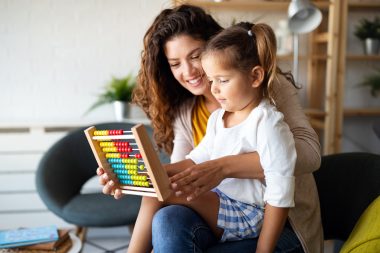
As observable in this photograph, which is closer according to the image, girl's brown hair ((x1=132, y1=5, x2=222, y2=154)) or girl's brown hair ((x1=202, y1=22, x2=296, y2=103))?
girl's brown hair ((x1=202, y1=22, x2=296, y2=103))

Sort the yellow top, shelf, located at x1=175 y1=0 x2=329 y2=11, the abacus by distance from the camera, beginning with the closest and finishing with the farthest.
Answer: the abacus → the yellow top → shelf, located at x1=175 y1=0 x2=329 y2=11

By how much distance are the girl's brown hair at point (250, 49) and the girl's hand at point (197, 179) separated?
11.4 inches

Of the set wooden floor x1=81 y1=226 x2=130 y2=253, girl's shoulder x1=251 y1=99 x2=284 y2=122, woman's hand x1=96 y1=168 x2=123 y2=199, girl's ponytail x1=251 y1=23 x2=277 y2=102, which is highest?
girl's ponytail x1=251 y1=23 x2=277 y2=102

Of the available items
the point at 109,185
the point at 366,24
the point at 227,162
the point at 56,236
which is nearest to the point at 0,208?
the point at 56,236

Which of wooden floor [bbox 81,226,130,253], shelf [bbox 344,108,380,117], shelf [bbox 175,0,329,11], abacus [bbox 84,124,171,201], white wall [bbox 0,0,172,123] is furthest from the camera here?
shelf [bbox 344,108,380,117]

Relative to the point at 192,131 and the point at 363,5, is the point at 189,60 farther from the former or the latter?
the point at 363,5

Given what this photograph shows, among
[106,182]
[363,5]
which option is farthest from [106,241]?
[363,5]

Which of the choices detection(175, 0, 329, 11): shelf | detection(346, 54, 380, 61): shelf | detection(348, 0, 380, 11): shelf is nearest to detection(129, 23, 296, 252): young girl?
detection(175, 0, 329, 11): shelf

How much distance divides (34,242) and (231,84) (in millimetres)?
1094

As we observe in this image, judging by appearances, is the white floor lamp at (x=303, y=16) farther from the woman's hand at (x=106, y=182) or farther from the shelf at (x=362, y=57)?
the woman's hand at (x=106, y=182)

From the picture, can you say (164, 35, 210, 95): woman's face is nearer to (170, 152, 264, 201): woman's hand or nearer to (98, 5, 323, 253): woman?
(98, 5, 323, 253): woman

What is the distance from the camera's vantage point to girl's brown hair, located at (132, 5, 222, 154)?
61.0 inches

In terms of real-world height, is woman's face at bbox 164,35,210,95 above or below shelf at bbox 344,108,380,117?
above

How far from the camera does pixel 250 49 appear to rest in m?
1.28
